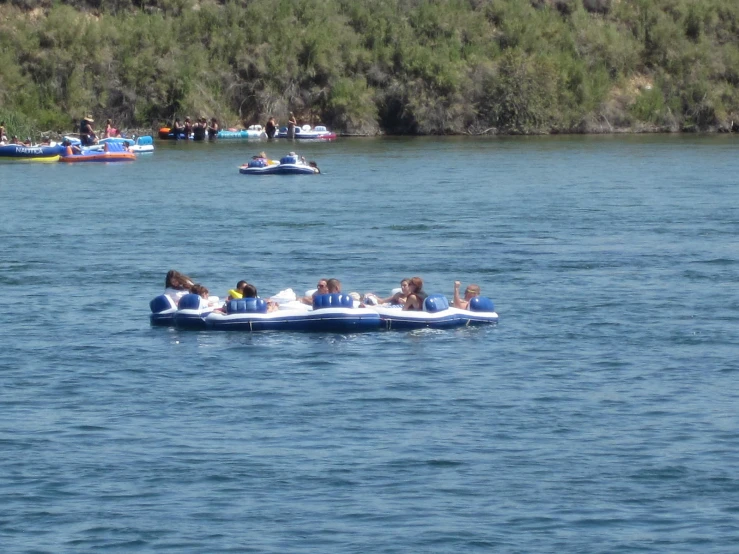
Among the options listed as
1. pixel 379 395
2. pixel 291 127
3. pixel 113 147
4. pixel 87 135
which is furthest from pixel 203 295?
pixel 291 127

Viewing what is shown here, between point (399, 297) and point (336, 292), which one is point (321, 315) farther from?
point (399, 297)

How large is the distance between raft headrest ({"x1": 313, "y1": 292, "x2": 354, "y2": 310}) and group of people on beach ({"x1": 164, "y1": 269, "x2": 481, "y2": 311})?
7.3 inches

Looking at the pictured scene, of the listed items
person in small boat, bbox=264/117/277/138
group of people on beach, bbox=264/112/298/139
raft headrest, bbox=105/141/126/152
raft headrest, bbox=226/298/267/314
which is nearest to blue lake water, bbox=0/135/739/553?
raft headrest, bbox=226/298/267/314

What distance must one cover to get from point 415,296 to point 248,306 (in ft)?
7.88

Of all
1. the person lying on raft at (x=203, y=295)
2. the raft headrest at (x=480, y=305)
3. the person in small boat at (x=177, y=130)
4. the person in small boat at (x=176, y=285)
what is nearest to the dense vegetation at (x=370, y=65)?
the person in small boat at (x=177, y=130)

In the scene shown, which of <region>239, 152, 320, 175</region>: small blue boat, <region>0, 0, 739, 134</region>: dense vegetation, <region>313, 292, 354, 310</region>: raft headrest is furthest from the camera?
<region>0, 0, 739, 134</region>: dense vegetation

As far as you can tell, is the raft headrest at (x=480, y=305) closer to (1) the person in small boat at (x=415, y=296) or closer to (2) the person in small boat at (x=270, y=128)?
(1) the person in small boat at (x=415, y=296)

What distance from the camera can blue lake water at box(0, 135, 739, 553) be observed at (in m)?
13.7

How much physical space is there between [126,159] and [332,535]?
44.9 meters

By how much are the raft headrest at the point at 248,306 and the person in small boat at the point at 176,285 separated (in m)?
1.21

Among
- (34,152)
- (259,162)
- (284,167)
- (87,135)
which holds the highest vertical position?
(87,135)

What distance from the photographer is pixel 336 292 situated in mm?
21641

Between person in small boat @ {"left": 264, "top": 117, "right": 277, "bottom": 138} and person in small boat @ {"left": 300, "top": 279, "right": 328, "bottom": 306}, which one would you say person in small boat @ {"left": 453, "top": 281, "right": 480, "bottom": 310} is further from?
person in small boat @ {"left": 264, "top": 117, "right": 277, "bottom": 138}

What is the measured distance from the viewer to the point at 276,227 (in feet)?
115
